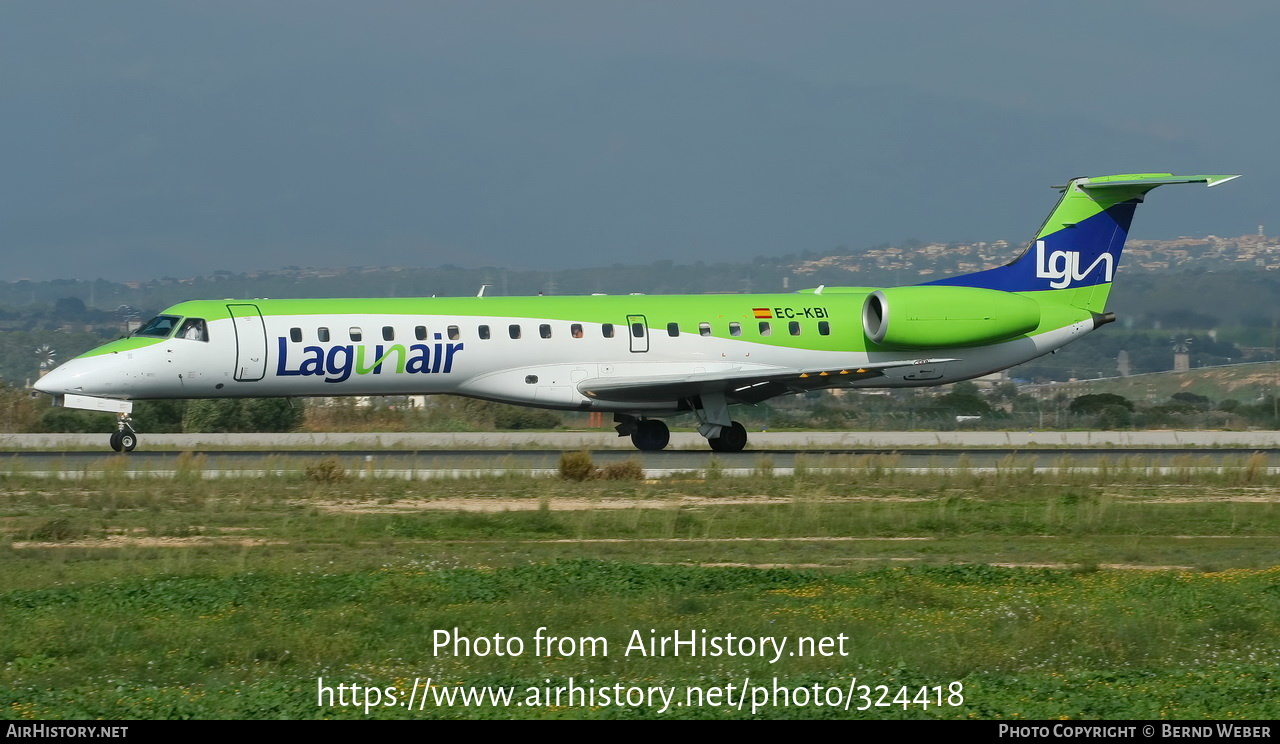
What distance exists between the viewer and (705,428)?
2970cm

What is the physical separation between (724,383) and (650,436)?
8.57ft

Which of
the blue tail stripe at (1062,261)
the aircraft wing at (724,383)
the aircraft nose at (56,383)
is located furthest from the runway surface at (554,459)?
the blue tail stripe at (1062,261)

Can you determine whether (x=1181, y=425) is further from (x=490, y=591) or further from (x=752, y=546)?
(x=490, y=591)

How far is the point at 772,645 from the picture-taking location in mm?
10523

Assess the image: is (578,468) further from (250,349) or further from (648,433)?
(250,349)

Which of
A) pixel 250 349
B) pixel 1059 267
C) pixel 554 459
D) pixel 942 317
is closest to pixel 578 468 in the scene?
pixel 554 459

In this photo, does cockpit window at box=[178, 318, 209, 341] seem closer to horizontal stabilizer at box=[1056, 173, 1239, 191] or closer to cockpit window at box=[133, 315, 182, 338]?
cockpit window at box=[133, 315, 182, 338]

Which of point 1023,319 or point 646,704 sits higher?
point 1023,319

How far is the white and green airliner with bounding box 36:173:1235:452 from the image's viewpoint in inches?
1097

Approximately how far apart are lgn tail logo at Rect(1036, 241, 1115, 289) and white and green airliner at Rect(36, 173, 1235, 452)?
0.03m

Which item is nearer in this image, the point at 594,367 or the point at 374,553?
the point at 374,553
